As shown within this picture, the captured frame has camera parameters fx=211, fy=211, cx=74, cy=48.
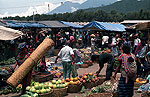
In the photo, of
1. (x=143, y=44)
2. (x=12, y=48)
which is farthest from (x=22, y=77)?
(x=12, y=48)

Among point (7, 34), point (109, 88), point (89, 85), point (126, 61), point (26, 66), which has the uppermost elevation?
point (7, 34)

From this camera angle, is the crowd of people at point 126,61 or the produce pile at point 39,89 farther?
the produce pile at point 39,89

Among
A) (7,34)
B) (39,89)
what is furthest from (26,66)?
(7,34)

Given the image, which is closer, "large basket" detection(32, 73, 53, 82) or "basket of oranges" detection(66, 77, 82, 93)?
"basket of oranges" detection(66, 77, 82, 93)

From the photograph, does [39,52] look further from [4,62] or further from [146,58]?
[4,62]

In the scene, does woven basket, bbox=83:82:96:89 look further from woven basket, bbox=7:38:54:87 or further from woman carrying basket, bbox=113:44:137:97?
woman carrying basket, bbox=113:44:137:97

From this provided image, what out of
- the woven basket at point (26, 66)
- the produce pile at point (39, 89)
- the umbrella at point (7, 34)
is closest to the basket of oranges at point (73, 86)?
the produce pile at point (39, 89)

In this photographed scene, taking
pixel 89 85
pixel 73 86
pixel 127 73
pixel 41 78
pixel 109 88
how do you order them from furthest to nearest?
pixel 41 78 → pixel 89 85 → pixel 73 86 → pixel 109 88 → pixel 127 73

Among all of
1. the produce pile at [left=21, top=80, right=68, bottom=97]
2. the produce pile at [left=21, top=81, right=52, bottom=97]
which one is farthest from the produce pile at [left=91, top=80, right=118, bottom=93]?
the produce pile at [left=21, top=81, right=52, bottom=97]

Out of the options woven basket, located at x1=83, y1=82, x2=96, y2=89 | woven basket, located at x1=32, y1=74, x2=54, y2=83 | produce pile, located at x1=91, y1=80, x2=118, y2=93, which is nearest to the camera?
produce pile, located at x1=91, y1=80, x2=118, y2=93

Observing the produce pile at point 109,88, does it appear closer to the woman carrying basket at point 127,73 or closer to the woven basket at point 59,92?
the woven basket at point 59,92

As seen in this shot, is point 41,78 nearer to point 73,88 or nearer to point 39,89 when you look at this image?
point 73,88

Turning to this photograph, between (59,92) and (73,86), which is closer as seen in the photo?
(59,92)

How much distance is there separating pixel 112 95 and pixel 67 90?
1739 mm
